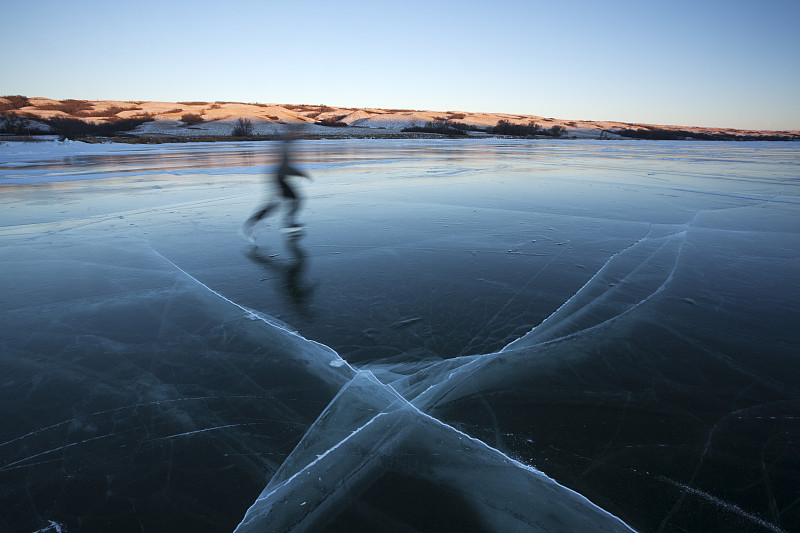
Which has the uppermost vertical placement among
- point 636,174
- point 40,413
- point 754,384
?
point 636,174

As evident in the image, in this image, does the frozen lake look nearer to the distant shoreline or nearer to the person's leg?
the person's leg

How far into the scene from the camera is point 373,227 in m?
5.89

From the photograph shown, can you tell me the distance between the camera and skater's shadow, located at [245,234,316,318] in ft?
11.1

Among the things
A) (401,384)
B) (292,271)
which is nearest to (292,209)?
(292,271)

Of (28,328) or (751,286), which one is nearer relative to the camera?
(28,328)

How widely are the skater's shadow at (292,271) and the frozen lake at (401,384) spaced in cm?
3

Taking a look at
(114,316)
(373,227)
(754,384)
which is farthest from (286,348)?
(373,227)

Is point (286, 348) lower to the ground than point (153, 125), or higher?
lower

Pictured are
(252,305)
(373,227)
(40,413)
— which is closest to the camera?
(40,413)

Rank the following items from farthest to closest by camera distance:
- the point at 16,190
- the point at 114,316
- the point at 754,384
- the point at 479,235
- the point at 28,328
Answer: the point at 16,190 < the point at 479,235 < the point at 114,316 < the point at 28,328 < the point at 754,384

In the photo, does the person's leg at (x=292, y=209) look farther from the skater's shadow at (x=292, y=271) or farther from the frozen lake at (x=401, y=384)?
the frozen lake at (x=401, y=384)

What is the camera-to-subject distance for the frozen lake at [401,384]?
155 cm

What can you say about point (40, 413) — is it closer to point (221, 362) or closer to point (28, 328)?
point (221, 362)

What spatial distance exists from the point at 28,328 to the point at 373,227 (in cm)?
393
